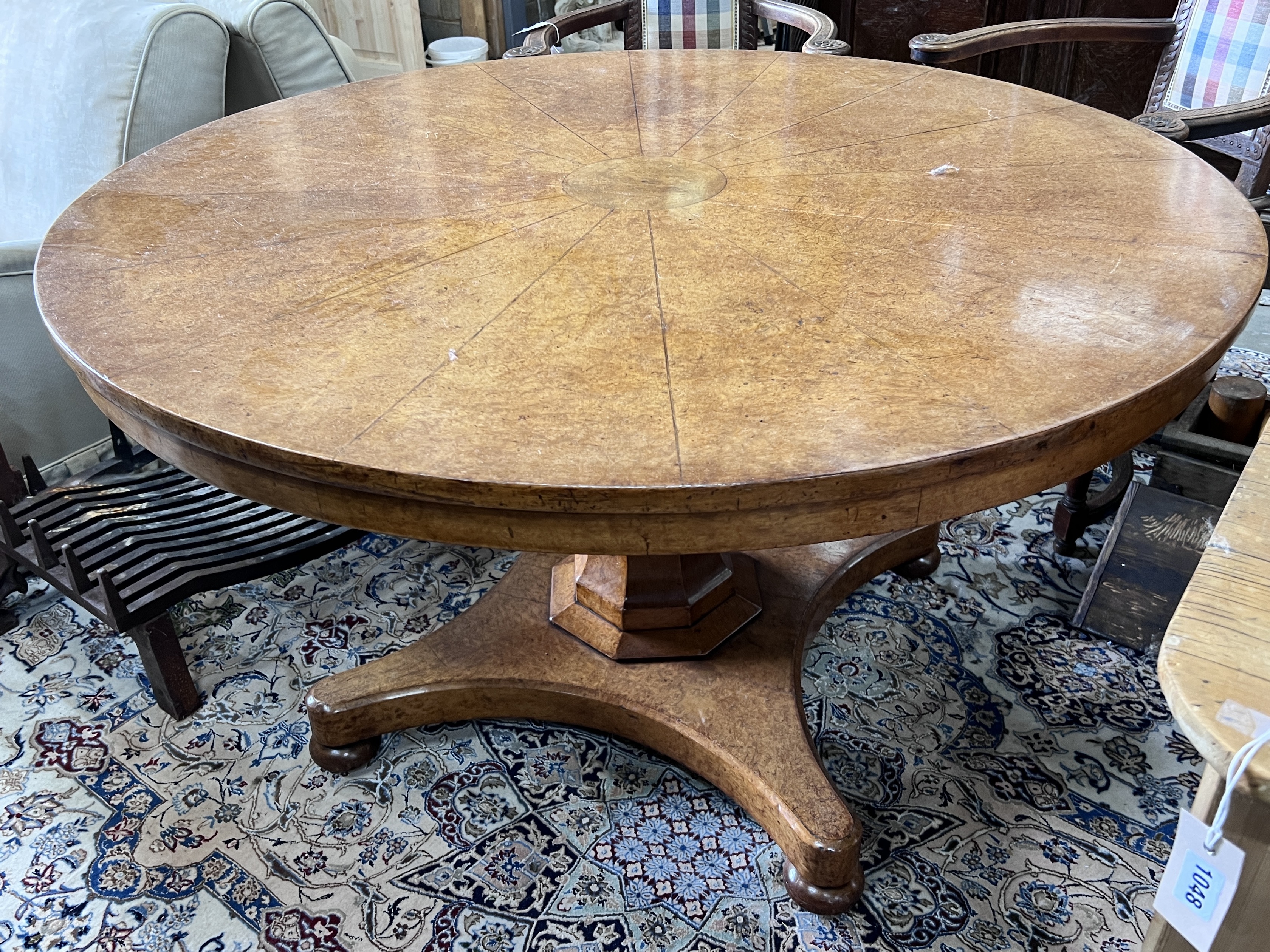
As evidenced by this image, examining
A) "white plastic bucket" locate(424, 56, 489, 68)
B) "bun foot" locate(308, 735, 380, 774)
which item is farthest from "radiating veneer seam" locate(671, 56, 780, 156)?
"white plastic bucket" locate(424, 56, 489, 68)

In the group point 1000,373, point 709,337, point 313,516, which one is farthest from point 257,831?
point 1000,373

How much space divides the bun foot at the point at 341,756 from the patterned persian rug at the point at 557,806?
0.03m

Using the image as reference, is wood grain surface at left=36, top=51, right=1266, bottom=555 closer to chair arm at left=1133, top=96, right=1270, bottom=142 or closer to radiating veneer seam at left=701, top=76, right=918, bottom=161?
radiating veneer seam at left=701, top=76, right=918, bottom=161

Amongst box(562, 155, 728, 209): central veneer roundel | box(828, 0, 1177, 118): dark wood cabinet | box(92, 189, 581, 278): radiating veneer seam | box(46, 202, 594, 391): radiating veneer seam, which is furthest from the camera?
box(828, 0, 1177, 118): dark wood cabinet

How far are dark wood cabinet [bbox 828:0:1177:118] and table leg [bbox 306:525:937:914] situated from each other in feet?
8.16

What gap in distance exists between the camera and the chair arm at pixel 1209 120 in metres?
1.69

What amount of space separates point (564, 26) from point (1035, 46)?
2022 millimetres

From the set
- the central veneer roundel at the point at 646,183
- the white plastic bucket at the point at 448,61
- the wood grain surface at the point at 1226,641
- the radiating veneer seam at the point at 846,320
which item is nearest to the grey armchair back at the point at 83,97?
the central veneer roundel at the point at 646,183

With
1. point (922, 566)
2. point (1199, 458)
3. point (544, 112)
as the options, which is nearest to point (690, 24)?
point (544, 112)

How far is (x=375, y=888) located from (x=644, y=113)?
1.38 m

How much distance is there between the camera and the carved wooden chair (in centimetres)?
215

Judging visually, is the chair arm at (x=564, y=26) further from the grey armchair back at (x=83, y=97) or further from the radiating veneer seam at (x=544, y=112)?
the grey armchair back at (x=83, y=97)

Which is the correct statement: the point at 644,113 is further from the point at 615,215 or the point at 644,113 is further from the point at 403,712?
the point at 403,712

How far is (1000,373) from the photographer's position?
98 centimetres
